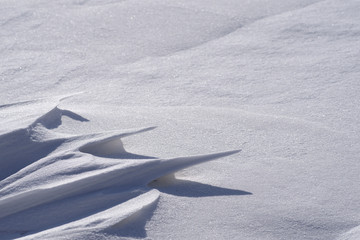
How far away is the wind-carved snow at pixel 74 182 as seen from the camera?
1157 mm

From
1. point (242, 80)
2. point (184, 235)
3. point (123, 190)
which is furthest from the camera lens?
point (242, 80)

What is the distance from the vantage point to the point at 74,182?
→ 1251 millimetres

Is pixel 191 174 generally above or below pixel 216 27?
below

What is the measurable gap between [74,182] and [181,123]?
16.3 inches

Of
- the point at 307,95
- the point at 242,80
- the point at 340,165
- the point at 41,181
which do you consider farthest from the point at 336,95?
the point at 41,181

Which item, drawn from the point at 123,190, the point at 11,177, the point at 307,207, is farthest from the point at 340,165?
the point at 11,177

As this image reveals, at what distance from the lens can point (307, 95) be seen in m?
1.74

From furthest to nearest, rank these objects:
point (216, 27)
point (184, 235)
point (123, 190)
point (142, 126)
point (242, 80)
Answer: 1. point (216, 27)
2. point (242, 80)
3. point (142, 126)
4. point (123, 190)
5. point (184, 235)

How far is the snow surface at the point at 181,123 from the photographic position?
117 cm

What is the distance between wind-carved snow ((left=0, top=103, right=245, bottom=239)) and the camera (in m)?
1.16

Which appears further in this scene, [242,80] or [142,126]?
[242,80]

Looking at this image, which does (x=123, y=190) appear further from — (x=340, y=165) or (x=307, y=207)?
(x=340, y=165)

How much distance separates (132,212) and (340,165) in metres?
0.49

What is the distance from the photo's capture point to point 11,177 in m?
1.30
